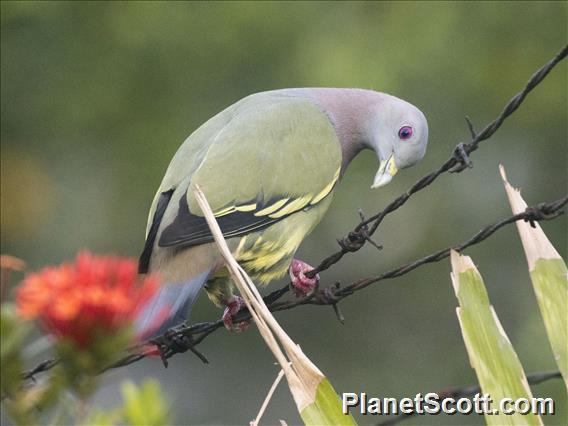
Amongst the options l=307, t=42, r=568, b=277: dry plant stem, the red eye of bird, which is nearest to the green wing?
the red eye of bird

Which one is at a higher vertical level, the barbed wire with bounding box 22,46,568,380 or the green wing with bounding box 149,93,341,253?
the green wing with bounding box 149,93,341,253

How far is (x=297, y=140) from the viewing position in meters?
4.25

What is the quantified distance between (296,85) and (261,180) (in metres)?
7.13

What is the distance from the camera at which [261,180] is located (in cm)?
411

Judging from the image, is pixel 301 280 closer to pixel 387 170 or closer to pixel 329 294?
pixel 387 170

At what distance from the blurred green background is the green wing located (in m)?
6.37

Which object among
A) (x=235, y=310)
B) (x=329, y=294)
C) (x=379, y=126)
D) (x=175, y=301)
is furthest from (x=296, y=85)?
(x=329, y=294)

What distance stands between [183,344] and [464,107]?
8.13 m

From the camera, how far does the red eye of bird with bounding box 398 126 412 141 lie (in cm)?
432

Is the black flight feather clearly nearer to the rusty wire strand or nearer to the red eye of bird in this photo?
the rusty wire strand

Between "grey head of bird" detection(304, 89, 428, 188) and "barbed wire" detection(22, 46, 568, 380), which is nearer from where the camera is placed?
"barbed wire" detection(22, 46, 568, 380)

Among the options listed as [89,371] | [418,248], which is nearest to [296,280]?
[89,371]

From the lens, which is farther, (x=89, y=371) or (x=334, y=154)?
(x=334, y=154)

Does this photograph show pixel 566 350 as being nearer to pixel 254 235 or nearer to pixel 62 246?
pixel 254 235
